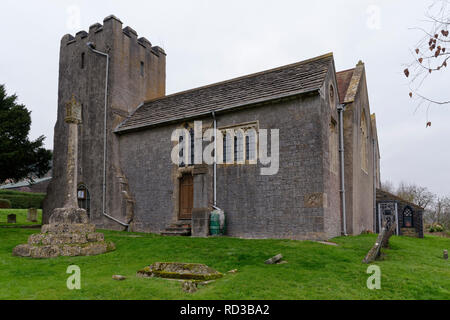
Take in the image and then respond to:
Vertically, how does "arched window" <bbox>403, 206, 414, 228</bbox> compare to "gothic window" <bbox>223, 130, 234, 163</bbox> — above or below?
below

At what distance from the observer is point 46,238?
1181 centimetres

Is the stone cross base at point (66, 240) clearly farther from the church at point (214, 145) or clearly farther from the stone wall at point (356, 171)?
the stone wall at point (356, 171)

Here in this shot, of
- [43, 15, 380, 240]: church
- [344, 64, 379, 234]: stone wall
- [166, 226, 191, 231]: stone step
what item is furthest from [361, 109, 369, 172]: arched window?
[166, 226, 191, 231]: stone step

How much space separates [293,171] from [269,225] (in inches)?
99.3

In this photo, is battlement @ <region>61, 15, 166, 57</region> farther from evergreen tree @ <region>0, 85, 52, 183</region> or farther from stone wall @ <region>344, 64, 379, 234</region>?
stone wall @ <region>344, 64, 379, 234</region>

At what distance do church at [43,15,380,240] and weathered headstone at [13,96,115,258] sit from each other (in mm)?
4686

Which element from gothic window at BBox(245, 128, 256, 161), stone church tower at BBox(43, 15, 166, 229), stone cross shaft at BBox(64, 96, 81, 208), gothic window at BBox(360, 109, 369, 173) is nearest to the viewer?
stone cross shaft at BBox(64, 96, 81, 208)

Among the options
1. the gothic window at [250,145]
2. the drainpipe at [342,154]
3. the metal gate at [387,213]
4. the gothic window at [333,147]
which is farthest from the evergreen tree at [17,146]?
the metal gate at [387,213]

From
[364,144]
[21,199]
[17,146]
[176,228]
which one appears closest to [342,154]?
[364,144]

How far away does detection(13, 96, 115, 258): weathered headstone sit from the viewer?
37.7 ft

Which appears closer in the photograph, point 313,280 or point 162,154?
point 313,280

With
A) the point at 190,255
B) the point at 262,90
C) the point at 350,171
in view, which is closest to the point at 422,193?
the point at 350,171

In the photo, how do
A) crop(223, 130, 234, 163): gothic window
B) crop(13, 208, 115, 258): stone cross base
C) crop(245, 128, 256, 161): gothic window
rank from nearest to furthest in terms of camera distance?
1. crop(13, 208, 115, 258): stone cross base
2. crop(245, 128, 256, 161): gothic window
3. crop(223, 130, 234, 163): gothic window

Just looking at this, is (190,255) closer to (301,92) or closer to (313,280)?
(313,280)
